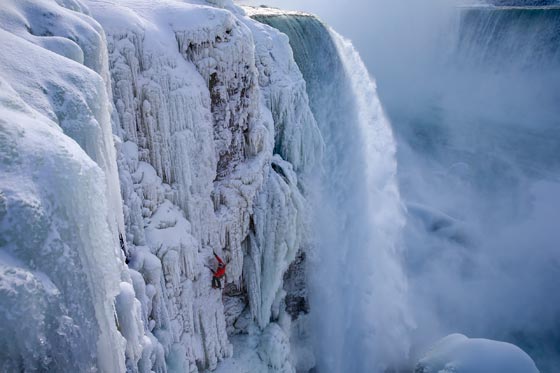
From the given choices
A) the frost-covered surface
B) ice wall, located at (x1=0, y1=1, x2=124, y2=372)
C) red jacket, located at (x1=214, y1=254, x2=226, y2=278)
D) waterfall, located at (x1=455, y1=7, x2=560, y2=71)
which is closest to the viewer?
ice wall, located at (x1=0, y1=1, x2=124, y2=372)

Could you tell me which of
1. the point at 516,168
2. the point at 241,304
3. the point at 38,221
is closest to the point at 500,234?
the point at 516,168

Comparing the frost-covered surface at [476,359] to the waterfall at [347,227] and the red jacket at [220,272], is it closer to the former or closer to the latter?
the waterfall at [347,227]

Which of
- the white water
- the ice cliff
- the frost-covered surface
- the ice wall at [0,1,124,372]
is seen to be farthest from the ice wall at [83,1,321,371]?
the frost-covered surface

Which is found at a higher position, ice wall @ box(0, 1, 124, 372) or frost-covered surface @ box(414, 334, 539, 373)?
ice wall @ box(0, 1, 124, 372)

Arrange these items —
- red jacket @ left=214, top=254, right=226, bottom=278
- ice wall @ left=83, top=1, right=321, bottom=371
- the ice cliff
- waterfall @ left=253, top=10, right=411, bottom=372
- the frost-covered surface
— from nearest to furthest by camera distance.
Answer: the ice cliff
ice wall @ left=83, top=1, right=321, bottom=371
red jacket @ left=214, top=254, right=226, bottom=278
the frost-covered surface
waterfall @ left=253, top=10, right=411, bottom=372

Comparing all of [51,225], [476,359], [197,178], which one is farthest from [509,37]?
[51,225]

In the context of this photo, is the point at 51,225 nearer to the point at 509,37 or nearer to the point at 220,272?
the point at 220,272

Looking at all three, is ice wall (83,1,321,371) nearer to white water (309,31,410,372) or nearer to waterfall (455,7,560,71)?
white water (309,31,410,372)
